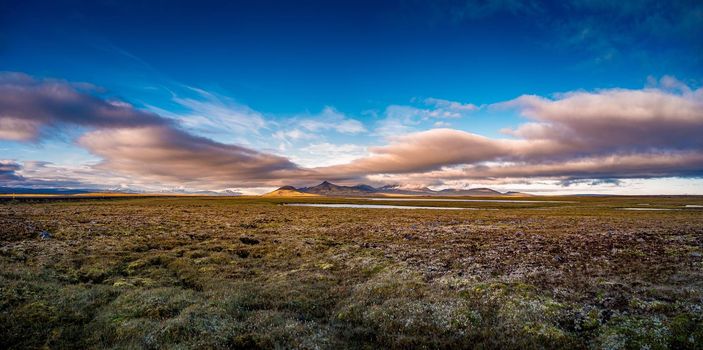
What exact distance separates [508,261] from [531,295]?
10097mm

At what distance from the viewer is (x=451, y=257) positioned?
30.2m

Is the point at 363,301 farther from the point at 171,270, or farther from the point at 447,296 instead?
the point at 171,270

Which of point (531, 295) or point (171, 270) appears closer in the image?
point (531, 295)

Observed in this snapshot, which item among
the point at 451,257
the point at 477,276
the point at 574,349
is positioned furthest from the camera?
the point at 451,257

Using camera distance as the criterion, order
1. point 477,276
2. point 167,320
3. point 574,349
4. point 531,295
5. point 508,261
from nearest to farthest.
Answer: point 574,349
point 167,320
point 531,295
point 477,276
point 508,261

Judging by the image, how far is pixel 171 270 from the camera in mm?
25766

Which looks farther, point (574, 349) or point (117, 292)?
point (117, 292)

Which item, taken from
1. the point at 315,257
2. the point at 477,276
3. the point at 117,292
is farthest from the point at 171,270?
the point at 477,276

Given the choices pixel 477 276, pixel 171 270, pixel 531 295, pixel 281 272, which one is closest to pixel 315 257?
pixel 281 272

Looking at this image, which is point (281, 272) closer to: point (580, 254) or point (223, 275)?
point (223, 275)

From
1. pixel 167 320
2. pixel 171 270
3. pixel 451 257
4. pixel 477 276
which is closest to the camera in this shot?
pixel 167 320

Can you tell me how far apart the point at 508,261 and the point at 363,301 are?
15844 millimetres

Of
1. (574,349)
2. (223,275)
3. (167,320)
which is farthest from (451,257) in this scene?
(167,320)

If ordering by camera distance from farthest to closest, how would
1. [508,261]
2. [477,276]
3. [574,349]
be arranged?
1. [508,261]
2. [477,276]
3. [574,349]
